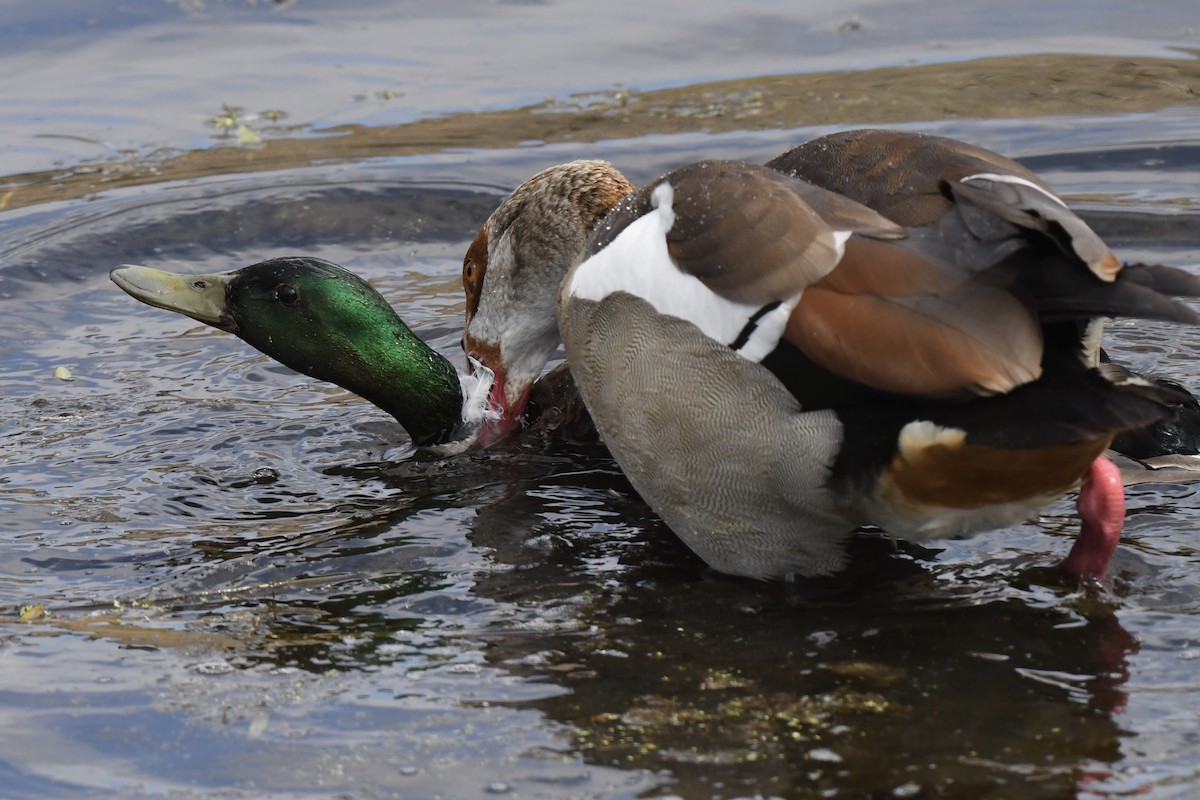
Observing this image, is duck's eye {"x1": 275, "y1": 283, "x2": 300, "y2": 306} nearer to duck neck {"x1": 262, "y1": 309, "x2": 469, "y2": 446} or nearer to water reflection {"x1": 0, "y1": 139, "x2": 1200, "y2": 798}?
duck neck {"x1": 262, "y1": 309, "x2": 469, "y2": 446}

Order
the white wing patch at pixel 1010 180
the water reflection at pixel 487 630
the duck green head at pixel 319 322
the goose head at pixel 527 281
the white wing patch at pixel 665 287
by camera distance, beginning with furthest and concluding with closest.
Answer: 1. the goose head at pixel 527 281
2. the duck green head at pixel 319 322
3. the white wing patch at pixel 1010 180
4. the white wing patch at pixel 665 287
5. the water reflection at pixel 487 630

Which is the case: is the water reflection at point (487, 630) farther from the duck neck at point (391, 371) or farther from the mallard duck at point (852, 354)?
the mallard duck at point (852, 354)

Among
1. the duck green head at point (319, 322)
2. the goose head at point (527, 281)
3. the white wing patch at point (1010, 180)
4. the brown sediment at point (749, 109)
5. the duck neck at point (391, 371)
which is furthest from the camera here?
the brown sediment at point (749, 109)

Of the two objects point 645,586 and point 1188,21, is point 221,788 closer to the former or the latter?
point 645,586

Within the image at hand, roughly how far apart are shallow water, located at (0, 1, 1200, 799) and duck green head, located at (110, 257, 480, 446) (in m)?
0.23

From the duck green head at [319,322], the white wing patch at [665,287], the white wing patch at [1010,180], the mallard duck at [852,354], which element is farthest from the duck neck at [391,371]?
the white wing patch at [1010,180]

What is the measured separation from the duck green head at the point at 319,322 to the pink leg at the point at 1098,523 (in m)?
2.52

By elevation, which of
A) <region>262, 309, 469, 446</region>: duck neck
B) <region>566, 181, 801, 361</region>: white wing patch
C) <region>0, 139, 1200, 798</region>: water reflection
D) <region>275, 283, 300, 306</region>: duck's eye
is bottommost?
<region>0, 139, 1200, 798</region>: water reflection

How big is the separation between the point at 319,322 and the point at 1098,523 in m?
2.85

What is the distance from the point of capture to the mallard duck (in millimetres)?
3520

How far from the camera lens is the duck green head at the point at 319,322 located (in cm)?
562

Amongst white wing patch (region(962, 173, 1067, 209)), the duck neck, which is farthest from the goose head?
white wing patch (region(962, 173, 1067, 209))

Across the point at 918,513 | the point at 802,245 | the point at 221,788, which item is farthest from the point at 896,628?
the point at 221,788

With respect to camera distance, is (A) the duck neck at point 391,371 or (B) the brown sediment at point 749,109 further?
(B) the brown sediment at point 749,109
